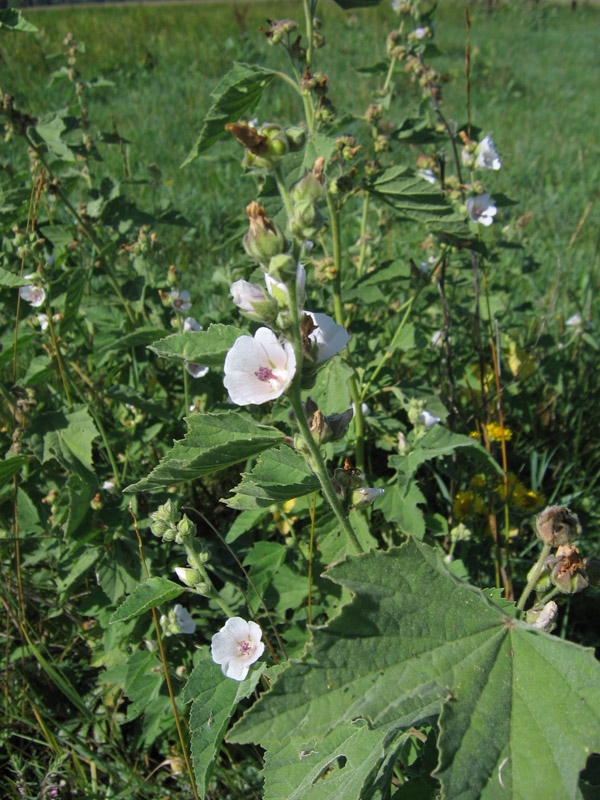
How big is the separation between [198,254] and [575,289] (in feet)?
8.73

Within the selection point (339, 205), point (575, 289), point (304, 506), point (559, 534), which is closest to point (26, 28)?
point (339, 205)

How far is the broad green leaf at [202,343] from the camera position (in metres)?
1.26

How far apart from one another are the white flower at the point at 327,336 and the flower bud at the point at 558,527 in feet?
1.81

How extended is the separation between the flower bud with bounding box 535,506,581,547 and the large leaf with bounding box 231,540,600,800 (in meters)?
0.22

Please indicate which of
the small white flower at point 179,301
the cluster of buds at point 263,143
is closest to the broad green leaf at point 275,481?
the cluster of buds at point 263,143

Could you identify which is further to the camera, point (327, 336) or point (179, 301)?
point (179, 301)

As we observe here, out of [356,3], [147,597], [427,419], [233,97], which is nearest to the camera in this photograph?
[147,597]

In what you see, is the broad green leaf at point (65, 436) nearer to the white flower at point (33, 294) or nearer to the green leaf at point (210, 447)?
the white flower at point (33, 294)

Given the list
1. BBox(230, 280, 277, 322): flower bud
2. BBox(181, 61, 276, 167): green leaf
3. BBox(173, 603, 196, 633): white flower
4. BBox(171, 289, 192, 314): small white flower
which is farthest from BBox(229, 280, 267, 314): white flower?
BBox(171, 289, 192, 314): small white flower

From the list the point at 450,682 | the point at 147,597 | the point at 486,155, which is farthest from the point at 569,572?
the point at 486,155

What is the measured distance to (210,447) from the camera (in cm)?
123

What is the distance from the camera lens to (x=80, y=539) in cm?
207

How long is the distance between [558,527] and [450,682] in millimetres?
405

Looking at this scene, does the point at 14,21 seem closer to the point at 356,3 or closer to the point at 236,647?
the point at 356,3
